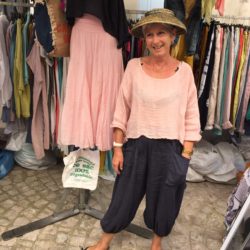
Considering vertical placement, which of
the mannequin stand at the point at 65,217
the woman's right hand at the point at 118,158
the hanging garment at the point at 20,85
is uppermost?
the hanging garment at the point at 20,85

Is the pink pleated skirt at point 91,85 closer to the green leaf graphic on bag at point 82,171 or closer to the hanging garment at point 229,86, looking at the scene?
the green leaf graphic on bag at point 82,171

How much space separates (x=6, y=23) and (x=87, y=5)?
2.72ft

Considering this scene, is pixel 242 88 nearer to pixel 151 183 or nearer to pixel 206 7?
pixel 206 7

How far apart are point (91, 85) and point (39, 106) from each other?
0.67m

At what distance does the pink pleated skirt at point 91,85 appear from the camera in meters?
1.61

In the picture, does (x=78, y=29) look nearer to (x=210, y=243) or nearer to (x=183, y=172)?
(x=183, y=172)

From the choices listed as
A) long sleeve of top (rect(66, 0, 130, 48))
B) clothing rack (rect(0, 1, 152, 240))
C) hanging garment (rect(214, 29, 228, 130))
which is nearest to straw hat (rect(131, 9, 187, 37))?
long sleeve of top (rect(66, 0, 130, 48))

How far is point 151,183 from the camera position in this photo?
1.60 m

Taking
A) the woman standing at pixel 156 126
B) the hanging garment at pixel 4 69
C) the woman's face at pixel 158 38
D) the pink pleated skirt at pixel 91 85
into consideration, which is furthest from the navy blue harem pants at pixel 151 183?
the hanging garment at pixel 4 69

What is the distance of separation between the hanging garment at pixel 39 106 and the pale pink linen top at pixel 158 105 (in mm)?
763

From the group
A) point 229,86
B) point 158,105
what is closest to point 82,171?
point 158,105

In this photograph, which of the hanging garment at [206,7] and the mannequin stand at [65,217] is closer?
the hanging garment at [206,7]

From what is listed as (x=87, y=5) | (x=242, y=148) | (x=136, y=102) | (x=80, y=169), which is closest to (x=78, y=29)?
(x=87, y=5)

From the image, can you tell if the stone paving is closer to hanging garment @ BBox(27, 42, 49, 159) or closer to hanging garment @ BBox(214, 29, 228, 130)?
hanging garment @ BBox(27, 42, 49, 159)
